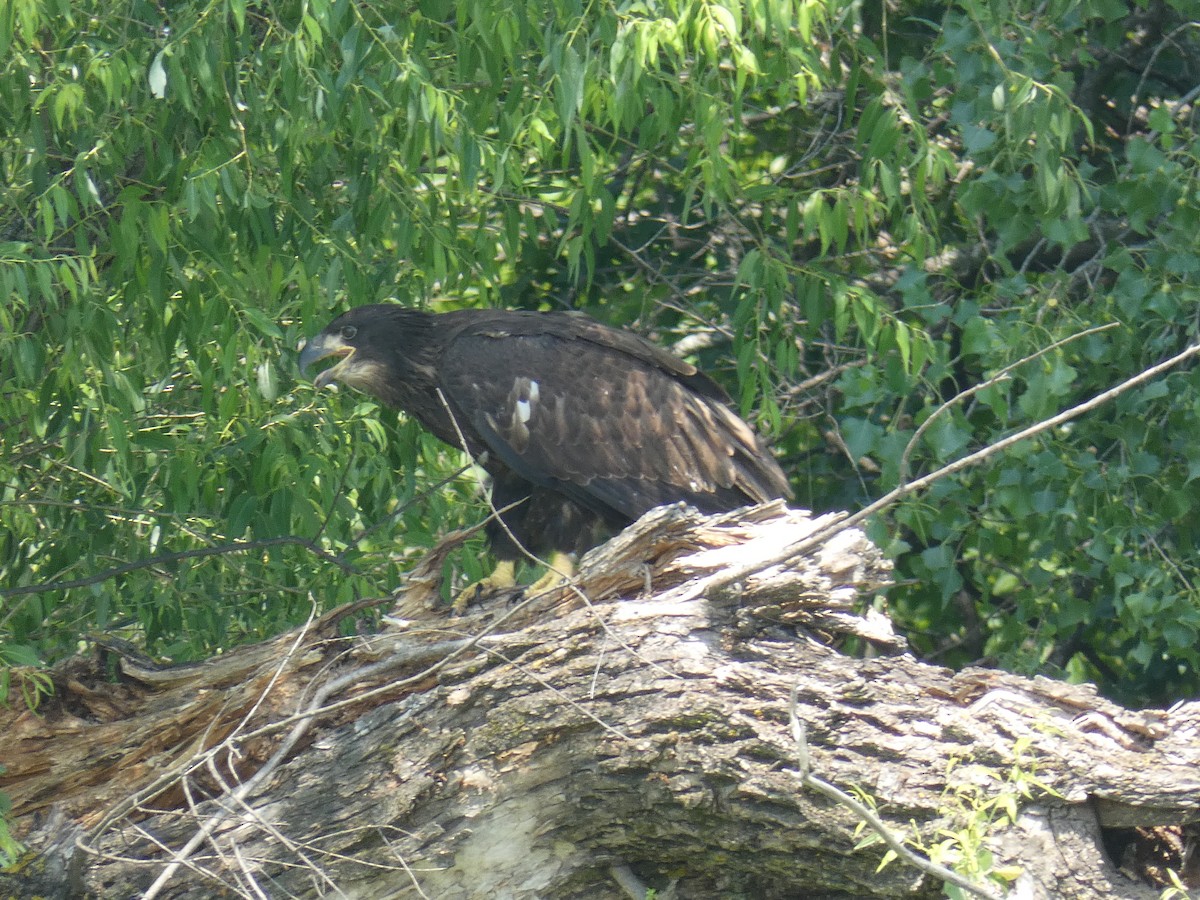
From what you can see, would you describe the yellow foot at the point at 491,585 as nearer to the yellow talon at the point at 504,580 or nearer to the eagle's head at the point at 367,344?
the yellow talon at the point at 504,580

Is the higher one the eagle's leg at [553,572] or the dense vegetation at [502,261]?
the dense vegetation at [502,261]

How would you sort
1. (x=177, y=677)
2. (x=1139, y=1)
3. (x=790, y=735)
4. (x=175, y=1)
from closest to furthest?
1. (x=790, y=735)
2. (x=177, y=677)
3. (x=175, y=1)
4. (x=1139, y=1)

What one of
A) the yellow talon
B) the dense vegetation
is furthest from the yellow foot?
the dense vegetation

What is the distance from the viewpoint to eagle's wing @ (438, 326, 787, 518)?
4875 mm

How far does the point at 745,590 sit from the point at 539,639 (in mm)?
477

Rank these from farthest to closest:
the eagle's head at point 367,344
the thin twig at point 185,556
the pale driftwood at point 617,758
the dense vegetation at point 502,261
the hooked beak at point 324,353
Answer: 1. the eagle's head at point 367,344
2. the hooked beak at point 324,353
3. the thin twig at point 185,556
4. the dense vegetation at point 502,261
5. the pale driftwood at point 617,758

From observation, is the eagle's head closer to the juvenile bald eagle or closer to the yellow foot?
the juvenile bald eagle

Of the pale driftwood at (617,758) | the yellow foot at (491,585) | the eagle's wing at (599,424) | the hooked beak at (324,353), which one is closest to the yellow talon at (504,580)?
the yellow foot at (491,585)

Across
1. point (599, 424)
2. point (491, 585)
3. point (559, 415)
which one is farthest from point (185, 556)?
point (599, 424)

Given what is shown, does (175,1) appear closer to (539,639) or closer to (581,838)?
(539,639)

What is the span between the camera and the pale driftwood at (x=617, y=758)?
2.98 metres

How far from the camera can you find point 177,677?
3.95m

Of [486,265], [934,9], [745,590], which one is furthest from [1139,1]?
[745,590]

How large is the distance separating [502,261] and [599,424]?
1.02m
